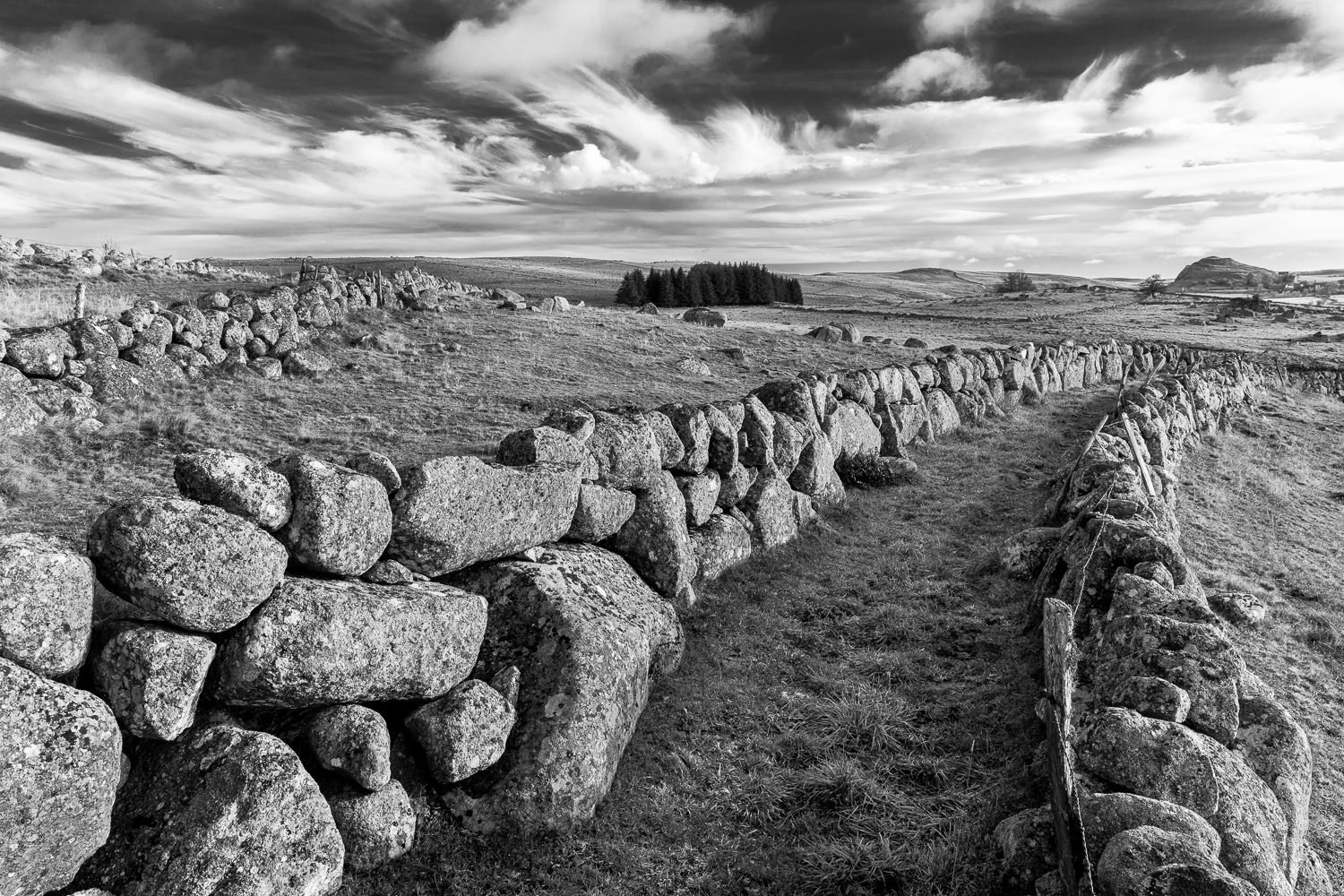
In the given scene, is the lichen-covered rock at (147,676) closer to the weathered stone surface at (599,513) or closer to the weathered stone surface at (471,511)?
the weathered stone surface at (471,511)

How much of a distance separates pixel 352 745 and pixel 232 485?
2192 millimetres

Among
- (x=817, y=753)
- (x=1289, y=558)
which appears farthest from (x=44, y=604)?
(x=1289, y=558)

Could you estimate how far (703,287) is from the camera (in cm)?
8781

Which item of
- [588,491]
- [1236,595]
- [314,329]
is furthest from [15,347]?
[1236,595]

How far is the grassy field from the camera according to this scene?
26.6 feet

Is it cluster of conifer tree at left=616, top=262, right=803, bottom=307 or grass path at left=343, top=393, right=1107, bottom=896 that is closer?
grass path at left=343, top=393, right=1107, bottom=896

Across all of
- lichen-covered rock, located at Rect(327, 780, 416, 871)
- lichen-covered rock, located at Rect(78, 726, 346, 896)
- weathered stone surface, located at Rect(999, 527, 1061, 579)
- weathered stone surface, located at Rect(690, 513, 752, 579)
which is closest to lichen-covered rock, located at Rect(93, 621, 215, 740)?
lichen-covered rock, located at Rect(78, 726, 346, 896)

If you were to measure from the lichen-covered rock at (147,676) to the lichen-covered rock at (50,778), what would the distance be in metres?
0.24

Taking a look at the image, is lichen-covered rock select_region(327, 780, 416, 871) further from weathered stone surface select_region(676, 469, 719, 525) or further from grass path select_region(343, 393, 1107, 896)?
weathered stone surface select_region(676, 469, 719, 525)

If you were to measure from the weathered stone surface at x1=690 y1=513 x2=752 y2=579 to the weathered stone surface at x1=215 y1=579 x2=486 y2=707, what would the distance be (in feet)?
16.0

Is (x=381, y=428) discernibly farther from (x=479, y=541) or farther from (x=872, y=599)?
(x=872, y=599)

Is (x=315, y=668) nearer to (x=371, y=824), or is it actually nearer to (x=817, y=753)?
(x=371, y=824)

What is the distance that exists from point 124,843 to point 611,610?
4.54 meters

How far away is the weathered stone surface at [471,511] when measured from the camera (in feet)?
23.7
